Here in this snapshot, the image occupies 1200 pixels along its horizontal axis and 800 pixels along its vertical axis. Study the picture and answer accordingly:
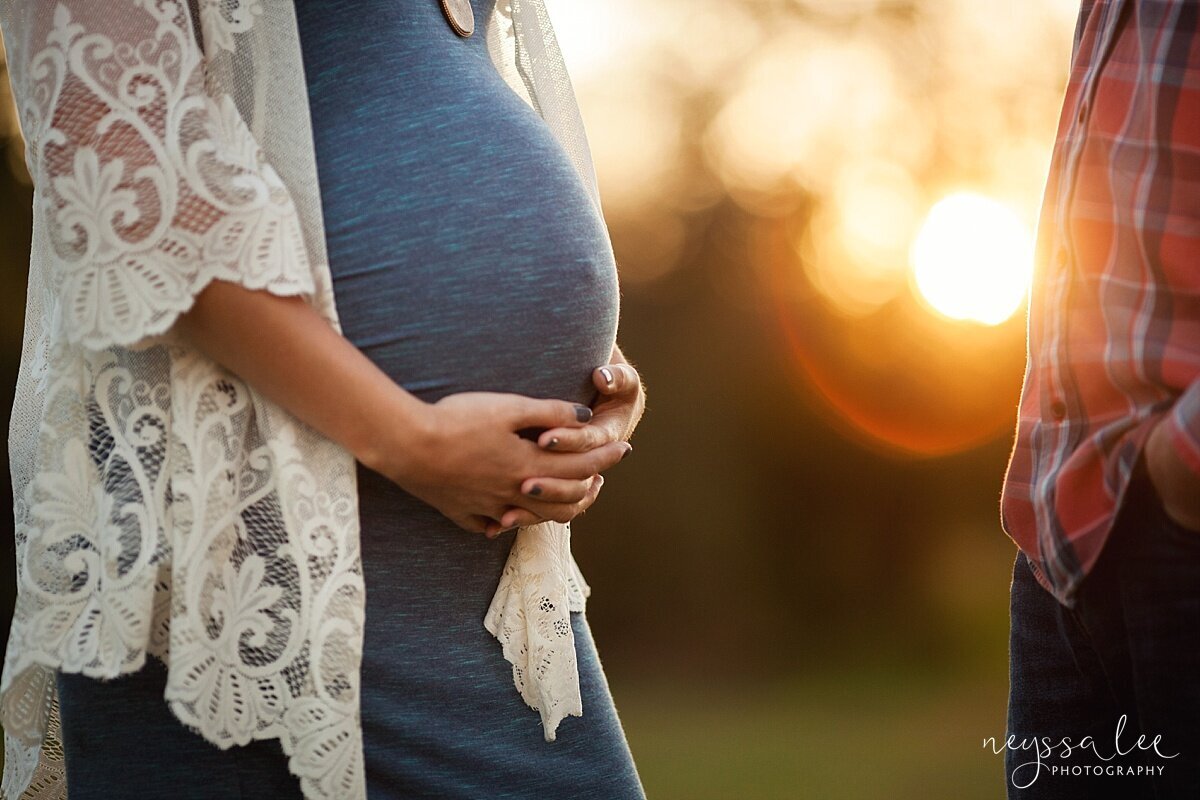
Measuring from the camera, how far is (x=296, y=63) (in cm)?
111

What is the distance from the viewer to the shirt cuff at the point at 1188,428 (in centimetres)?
97

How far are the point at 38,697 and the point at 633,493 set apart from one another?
9786mm

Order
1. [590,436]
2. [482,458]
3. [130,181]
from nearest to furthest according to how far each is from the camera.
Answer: [130,181], [482,458], [590,436]

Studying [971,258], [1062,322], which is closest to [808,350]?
[971,258]

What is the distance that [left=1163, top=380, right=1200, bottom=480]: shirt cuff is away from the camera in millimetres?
973

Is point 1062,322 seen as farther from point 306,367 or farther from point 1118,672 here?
point 306,367

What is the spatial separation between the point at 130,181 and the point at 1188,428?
3.45ft

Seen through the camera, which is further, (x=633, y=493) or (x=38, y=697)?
(x=633, y=493)

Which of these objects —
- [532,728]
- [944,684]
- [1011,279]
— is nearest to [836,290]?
[1011,279]

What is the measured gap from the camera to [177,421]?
40.3 inches

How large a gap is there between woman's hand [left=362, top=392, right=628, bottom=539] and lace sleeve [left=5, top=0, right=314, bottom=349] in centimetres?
19

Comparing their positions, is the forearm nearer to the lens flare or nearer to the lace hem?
the lace hem

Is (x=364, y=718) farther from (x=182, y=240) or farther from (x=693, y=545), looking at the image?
(x=693, y=545)

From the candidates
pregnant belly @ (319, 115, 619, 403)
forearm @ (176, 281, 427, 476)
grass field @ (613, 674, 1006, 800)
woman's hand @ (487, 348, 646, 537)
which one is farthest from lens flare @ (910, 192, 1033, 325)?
forearm @ (176, 281, 427, 476)
